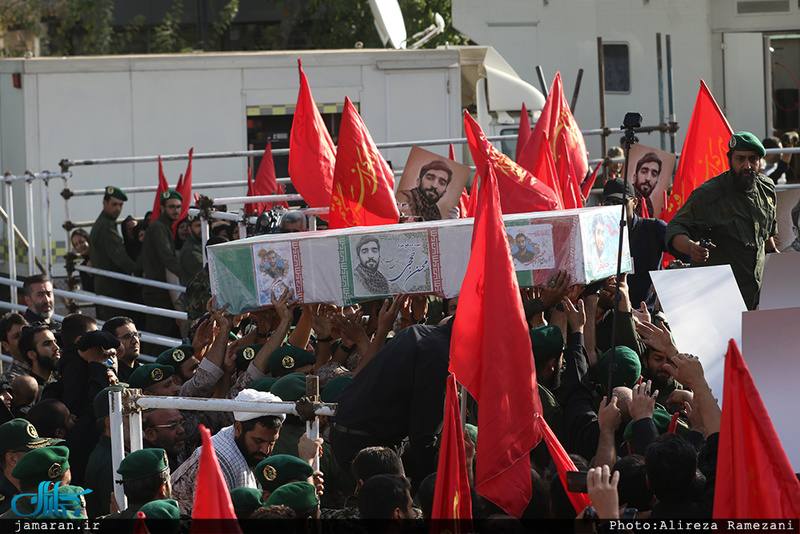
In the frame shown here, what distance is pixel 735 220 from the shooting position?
700cm

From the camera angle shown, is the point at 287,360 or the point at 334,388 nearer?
the point at 334,388

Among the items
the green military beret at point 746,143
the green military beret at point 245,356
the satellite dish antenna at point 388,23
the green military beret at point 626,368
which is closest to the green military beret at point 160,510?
the green military beret at point 626,368

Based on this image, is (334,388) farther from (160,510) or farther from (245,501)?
(160,510)

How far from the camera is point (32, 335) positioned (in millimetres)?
7996

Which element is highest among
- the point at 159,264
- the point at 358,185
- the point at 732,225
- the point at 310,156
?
the point at 310,156

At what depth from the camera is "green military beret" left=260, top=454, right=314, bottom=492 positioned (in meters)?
4.68

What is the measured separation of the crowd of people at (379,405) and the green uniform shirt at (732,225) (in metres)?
0.01

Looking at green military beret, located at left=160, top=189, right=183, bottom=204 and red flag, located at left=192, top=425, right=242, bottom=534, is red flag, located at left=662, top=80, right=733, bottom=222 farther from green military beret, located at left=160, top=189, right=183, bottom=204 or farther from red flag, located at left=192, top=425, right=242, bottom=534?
red flag, located at left=192, top=425, right=242, bottom=534

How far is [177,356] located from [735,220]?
351 centimetres

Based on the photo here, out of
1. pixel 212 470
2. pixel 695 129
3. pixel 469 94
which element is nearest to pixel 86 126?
pixel 469 94

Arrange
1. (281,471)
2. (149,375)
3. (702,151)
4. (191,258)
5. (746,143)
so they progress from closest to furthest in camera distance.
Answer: (281,471)
(149,375)
(746,143)
(702,151)
(191,258)

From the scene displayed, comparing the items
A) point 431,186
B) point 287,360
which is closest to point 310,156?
point 431,186

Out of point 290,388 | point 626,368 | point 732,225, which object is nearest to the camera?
point 626,368

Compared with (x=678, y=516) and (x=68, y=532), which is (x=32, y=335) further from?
(x=678, y=516)
